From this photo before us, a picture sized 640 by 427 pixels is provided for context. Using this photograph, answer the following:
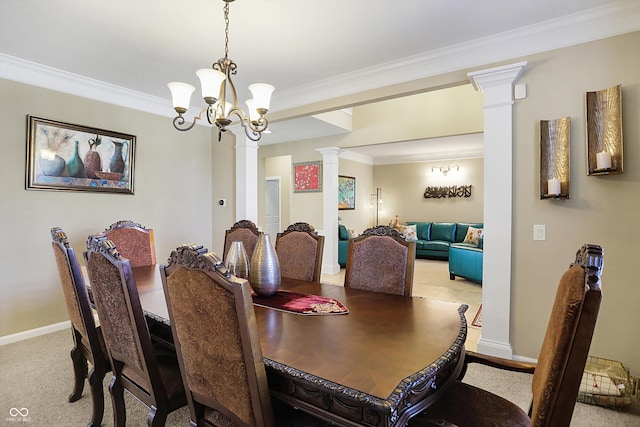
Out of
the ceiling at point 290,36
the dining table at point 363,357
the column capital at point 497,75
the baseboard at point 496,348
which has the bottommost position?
the baseboard at point 496,348

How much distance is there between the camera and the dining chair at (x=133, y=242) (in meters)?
2.78

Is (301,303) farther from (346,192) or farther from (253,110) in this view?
(346,192)

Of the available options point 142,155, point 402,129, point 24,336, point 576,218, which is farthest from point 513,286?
point 24,336

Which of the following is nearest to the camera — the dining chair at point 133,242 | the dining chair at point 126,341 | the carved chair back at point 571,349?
the carved chair back at point 571,349

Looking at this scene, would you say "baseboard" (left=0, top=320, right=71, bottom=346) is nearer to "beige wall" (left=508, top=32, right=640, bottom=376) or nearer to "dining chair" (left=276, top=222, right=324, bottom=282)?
"dining chair" (left=276, top=222, right=324, bottom=282)

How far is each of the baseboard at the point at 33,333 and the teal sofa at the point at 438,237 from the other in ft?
21.2

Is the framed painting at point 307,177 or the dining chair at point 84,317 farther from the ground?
the framed painting at point 307,177

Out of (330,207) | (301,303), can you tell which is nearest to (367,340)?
(301,303)

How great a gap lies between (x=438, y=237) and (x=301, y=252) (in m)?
6.00

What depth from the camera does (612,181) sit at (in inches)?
85.1

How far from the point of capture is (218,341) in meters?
1.01

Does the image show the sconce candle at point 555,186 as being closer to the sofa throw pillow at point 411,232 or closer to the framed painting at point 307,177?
the framed painting at point 307,177

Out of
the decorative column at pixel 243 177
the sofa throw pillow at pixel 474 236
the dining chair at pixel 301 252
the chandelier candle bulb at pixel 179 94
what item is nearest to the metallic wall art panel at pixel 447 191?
the sofa throw pillow at pixel 474 236

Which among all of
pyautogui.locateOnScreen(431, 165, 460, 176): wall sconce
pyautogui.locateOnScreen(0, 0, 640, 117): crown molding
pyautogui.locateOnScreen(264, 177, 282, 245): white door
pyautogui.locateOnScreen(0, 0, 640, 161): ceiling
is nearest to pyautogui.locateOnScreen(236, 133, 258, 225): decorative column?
pyautogui.locateOnScreen(0, 0, 640, 117): crown molding
